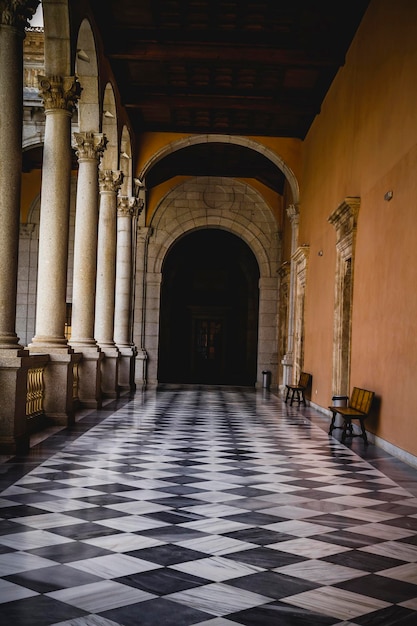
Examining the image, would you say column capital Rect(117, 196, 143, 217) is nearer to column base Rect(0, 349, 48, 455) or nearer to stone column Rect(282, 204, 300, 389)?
stone column Rect(282, 204, 300, 389)

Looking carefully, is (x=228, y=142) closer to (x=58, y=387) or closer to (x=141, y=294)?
(x=141, y=294)

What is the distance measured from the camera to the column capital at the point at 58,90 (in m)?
11.6

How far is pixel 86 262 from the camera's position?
48.7 ft

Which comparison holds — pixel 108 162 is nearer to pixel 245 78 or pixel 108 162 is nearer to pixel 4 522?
pixel 245 78

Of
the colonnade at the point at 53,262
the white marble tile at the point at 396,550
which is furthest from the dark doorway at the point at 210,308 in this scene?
the white marble tile at the point at 396,550

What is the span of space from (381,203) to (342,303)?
3.77 metres

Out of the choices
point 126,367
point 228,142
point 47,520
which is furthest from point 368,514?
point 228,142

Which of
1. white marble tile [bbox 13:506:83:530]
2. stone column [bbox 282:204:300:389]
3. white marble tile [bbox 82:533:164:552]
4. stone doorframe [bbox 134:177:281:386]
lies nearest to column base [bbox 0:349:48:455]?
white marble tile [bbox 13:506:83:530]

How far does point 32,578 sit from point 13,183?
574 centimetres

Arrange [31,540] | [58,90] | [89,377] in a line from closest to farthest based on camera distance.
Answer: [31,540], [58,90], [89,377]

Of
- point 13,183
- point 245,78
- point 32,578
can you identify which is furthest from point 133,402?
point 32,578

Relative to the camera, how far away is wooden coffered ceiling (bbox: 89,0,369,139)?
14039 millimetres

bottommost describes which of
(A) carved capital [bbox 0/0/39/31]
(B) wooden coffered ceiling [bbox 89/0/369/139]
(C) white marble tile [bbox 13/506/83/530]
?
(C) white marble tile [bbox 13/506/83/530]

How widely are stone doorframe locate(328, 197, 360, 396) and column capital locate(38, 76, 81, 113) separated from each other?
521cm
